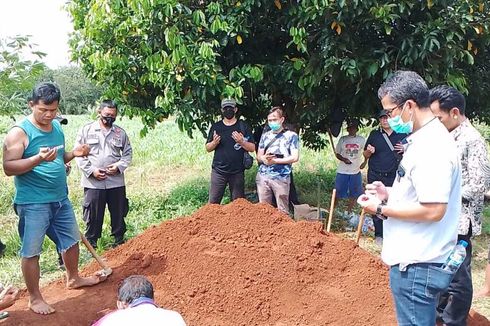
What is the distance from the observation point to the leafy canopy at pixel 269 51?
546 cm

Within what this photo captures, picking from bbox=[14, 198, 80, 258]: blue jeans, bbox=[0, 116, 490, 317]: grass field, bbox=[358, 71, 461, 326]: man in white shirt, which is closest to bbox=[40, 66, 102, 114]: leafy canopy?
bbox=[0, 116, 490, 317]: grass field

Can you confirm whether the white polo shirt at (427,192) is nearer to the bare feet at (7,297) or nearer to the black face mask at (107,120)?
the bare feet at (7,297)

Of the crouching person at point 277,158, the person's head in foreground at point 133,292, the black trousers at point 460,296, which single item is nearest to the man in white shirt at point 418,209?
the black trousers at point 460,296

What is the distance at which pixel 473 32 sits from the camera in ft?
18.8

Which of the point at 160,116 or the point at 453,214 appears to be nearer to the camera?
the point at 453,214

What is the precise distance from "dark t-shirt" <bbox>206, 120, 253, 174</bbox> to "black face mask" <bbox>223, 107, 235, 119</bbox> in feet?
0.41

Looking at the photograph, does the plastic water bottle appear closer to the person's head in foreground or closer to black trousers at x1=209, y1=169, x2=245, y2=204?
the person's head in foreground

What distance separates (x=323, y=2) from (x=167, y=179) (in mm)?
6279

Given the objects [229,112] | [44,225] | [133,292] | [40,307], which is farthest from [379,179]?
[133,292]

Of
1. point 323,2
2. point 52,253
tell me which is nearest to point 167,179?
point 52,253

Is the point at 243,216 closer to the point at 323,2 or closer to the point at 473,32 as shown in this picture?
the point at 323,2

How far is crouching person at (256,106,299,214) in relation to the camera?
5.83m

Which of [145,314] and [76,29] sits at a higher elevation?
[76,29]

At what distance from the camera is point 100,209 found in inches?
221
